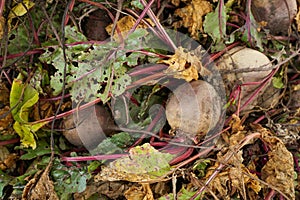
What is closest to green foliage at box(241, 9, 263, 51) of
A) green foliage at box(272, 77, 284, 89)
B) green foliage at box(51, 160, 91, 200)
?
green foliage at box(272, 77, 284, 89)

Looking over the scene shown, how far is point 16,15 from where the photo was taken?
131 centimetres

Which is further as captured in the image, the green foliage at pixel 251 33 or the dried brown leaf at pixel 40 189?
the green foliage at pixel 251 33

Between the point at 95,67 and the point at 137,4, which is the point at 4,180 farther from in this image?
the point at 137,4

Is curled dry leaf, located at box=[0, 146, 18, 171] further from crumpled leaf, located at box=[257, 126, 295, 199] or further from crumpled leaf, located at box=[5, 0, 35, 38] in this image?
crumpled leaf, located at box=[257, 126, 295, 199]

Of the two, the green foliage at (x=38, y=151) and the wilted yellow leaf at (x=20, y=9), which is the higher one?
the wilted yellow leaf at (x=20, y=9)

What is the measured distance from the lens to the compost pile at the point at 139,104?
1260mm

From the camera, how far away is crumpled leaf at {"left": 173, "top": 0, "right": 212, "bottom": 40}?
4.54ft

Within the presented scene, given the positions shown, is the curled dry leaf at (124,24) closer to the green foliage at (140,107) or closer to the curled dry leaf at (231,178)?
the green foliage at (140,107)

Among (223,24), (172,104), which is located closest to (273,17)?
(223,24)

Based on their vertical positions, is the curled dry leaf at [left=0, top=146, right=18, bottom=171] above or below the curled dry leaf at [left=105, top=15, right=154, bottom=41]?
below

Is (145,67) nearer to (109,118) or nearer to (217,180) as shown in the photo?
(109,118)

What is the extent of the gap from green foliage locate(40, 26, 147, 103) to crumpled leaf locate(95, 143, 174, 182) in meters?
0.19

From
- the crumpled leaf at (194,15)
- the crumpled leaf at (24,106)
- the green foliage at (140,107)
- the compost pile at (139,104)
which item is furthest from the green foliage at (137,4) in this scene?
the crumpled leaf at (24,106)

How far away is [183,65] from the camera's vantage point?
126 centimetres
